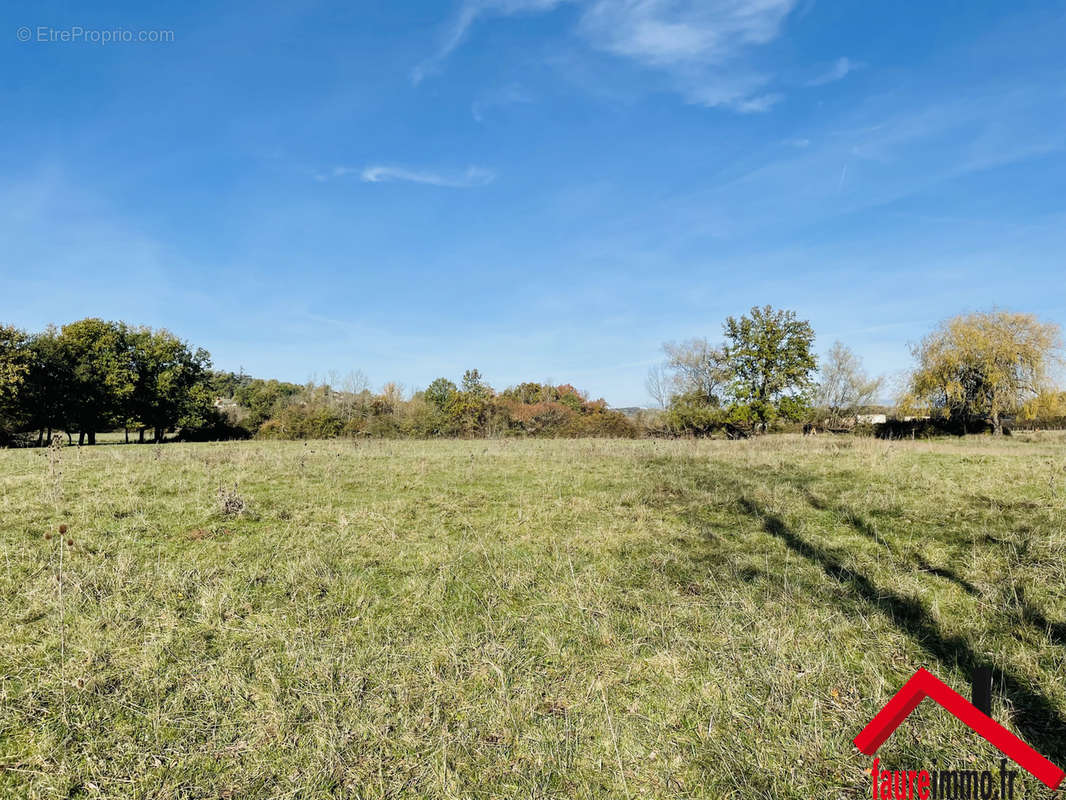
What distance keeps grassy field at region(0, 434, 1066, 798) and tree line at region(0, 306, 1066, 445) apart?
25747 millimetres

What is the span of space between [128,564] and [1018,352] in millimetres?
49646

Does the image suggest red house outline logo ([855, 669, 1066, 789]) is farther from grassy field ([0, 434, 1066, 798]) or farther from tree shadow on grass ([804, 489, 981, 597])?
tree shadow on grass ([804, 489, 981, 597])

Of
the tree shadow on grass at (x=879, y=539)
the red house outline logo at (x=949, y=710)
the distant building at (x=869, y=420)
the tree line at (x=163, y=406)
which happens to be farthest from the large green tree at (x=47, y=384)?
the distant building at (x=869, y=420)

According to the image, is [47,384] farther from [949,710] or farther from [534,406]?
[949,710]

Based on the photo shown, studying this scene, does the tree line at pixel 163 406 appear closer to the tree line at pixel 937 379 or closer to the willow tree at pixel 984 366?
the tree line at pixel 937 379

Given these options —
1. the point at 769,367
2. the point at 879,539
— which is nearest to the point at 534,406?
the point at 769,367

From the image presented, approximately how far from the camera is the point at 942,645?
169 inches

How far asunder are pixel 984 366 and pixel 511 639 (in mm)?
46831

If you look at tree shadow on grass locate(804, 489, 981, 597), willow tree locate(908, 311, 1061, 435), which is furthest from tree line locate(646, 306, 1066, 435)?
tree shadow on grass locate(804, 489, 981, 597)

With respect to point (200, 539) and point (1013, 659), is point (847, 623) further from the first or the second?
point (200, 539)

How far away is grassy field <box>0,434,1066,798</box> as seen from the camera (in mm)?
3143

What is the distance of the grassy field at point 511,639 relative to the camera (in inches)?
124

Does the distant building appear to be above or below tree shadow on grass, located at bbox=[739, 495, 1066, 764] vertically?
above

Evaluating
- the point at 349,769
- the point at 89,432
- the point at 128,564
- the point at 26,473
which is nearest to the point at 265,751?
the point at 349,769
